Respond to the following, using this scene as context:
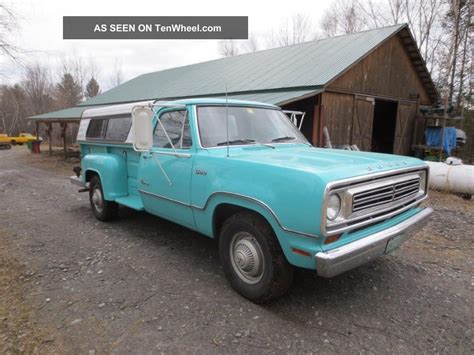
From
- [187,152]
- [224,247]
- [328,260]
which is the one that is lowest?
[224,247]

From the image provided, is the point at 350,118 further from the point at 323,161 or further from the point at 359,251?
the point at 359,251

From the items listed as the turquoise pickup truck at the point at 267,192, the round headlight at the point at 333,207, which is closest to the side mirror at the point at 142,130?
the turquoise pickup truck at the point at 267,192

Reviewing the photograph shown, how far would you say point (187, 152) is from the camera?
390cm

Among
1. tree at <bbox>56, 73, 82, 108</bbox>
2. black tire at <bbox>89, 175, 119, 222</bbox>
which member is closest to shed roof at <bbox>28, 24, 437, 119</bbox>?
black tire at <bbox>89, 175, 119, 222</bbox>

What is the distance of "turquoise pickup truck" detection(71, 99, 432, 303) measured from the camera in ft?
8.73

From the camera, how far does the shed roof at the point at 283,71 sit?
11180 millimetres

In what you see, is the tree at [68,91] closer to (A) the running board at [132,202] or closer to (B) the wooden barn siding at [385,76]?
(B) the wooden barn siding at [385,76]

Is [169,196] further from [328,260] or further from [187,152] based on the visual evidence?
[328,260]

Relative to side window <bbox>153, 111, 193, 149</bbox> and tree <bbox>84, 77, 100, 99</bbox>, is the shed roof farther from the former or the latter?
tree <bbox>84, 77, 100, 99</bbox>

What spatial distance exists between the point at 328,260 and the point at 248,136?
2008 millimetres

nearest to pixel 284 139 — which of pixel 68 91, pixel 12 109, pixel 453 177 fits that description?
pixel 453 177

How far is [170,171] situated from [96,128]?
3.05 m

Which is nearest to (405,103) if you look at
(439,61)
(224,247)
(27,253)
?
(439,61)

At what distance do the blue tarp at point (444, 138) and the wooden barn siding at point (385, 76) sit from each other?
2.11 meters
